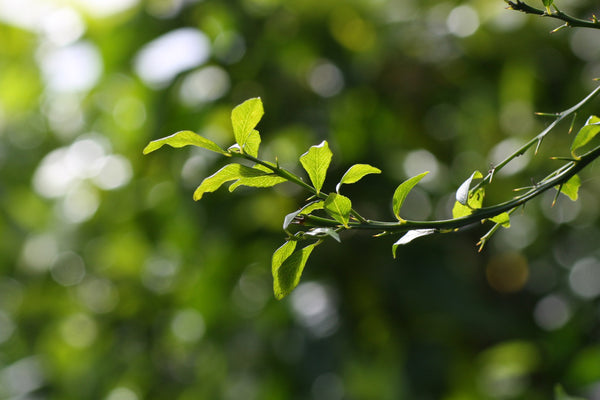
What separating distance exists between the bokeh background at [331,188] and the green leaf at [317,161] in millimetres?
602

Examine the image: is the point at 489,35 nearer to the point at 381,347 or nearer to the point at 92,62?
the point at 381,347

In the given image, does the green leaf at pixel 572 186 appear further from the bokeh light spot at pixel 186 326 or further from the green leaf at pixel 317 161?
the bokeh light spot at pixel 186 326

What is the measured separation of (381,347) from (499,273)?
0.30m

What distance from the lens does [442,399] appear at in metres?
0.87

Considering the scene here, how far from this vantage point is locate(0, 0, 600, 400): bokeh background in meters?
0.87

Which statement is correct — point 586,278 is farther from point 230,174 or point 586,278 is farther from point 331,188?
point 230,174

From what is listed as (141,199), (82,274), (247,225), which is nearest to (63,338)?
(82,274)

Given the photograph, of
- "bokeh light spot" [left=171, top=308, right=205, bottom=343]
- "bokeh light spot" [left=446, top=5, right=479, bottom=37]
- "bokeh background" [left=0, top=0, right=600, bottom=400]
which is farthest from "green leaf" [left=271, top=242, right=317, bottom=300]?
"bokeh light spot" [left=171, top=308, right=205, bottom=343]

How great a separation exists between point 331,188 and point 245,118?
673 mm

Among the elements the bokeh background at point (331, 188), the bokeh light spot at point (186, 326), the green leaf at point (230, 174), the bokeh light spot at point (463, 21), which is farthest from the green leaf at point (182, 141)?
the bokeh light spot at point (186, 326)

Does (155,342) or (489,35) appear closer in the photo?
(489,35)

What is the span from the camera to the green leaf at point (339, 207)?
0.17 metres

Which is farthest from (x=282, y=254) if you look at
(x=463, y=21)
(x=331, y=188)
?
(x=463, y=21)

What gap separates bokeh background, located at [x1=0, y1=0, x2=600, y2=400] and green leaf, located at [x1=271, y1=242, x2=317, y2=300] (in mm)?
603
